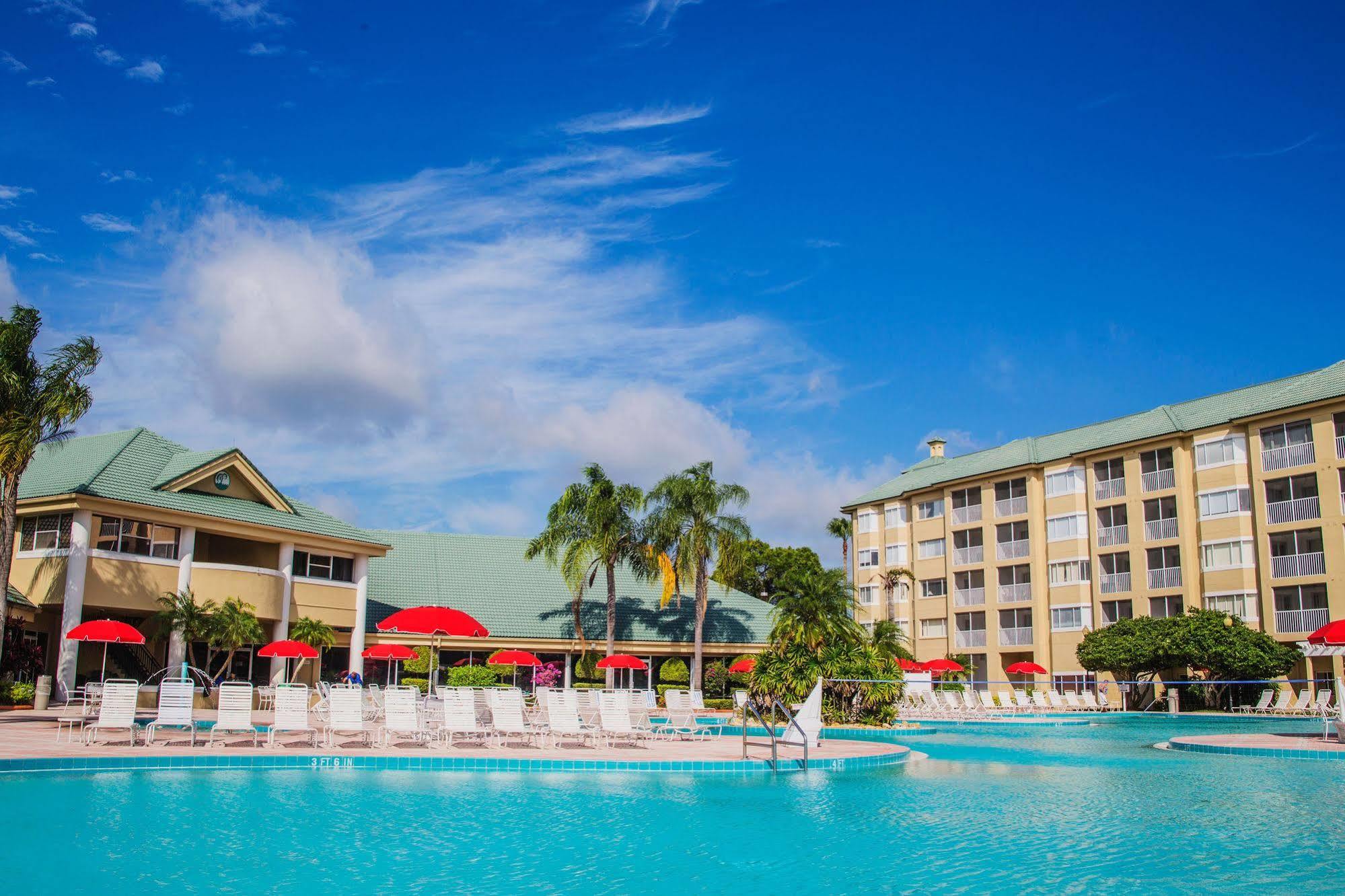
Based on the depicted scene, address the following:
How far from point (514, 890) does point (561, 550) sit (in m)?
36.1

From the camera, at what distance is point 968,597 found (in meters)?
58.7

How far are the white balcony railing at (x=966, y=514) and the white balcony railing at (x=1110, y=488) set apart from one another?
7.19 metres

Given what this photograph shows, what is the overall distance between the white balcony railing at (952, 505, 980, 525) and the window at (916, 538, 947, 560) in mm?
1776

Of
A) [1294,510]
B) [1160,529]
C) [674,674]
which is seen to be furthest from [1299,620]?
[674,674]

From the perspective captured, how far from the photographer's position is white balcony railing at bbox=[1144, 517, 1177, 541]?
49219 mm

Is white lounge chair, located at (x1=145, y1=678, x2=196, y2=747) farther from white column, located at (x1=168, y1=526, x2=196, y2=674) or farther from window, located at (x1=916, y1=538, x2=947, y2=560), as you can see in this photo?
window, located at (x1=916, y1=538, x2=947, y2=560)

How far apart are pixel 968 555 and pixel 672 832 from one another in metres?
50.3

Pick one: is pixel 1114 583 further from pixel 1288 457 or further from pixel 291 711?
pixel 291 711

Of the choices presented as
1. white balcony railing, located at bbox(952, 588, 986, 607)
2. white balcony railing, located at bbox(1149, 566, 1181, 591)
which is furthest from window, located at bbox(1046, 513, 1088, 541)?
white balcony railing, located at bbox(952, 588, 986, 607)

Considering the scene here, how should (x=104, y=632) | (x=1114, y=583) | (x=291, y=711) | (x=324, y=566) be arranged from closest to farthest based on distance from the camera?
(x=291, y=711) → (x=104, y=632) → (x=324, y=566) → (x=1114, y=583)

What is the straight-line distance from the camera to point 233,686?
1789 centimetres

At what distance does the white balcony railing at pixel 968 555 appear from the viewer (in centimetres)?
5839

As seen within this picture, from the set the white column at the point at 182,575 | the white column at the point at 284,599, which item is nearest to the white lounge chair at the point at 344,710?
the white column at the point at 182,575

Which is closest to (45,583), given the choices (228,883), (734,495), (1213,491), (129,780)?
(129,780)
